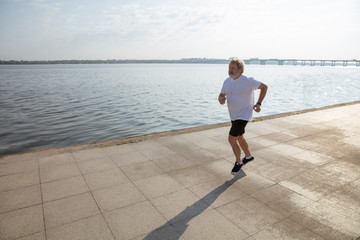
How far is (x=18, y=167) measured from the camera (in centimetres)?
480

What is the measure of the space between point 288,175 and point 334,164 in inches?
50.0

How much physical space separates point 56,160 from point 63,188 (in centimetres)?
142

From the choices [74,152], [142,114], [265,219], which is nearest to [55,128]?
[142,114]

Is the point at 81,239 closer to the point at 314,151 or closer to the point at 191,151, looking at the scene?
the point at 191,151

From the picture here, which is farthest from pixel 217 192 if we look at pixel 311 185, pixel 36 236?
pixel 36 236

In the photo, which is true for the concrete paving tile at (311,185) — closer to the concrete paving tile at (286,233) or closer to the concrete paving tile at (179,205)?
the concrete paving tile at (286,233)

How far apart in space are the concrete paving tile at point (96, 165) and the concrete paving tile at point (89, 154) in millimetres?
157

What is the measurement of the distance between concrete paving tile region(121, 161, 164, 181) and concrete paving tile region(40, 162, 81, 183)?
92 cm

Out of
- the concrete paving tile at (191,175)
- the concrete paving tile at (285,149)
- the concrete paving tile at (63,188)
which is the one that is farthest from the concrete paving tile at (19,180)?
the concrete paving tile at (285,149)

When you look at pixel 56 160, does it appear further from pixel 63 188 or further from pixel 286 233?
pixel 286 233

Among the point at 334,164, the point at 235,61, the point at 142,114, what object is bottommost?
the point at 142,114

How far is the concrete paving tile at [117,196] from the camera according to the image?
351 centimetres

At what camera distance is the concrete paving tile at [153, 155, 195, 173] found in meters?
4.77

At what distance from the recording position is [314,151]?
18.5 ft
